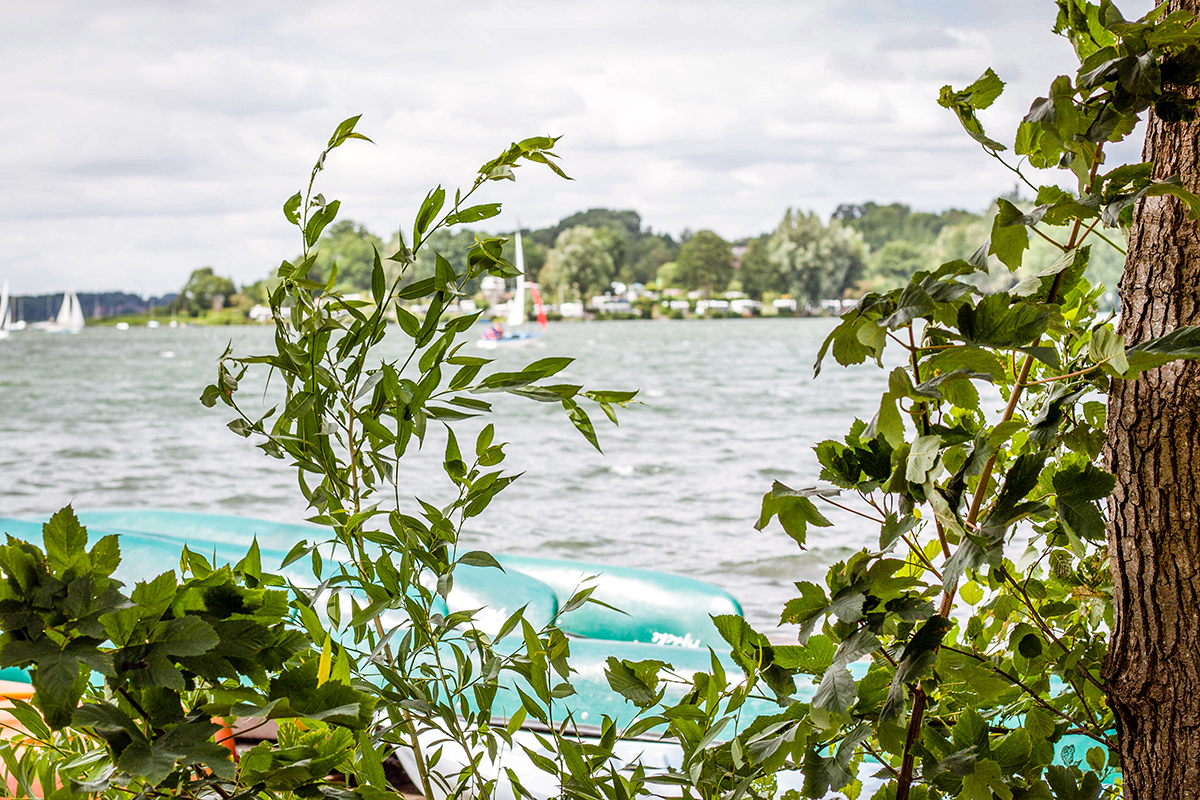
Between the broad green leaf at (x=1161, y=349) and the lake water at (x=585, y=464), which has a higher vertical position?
the broad green leaf at (x=1161, y=349)

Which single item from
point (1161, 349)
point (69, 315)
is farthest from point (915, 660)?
point (69, 315)

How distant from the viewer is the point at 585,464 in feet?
39.7

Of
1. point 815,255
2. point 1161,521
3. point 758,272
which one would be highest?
point 815,255

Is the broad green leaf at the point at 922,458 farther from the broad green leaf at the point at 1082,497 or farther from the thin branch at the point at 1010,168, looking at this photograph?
the thin branch at the point at 1010,168

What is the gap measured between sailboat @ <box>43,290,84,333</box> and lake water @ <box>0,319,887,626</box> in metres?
16.9

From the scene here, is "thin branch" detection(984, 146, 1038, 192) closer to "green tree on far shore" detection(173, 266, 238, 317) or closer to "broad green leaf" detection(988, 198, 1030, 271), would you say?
"broad green leaf" detection(988, 198, 1030, 271)

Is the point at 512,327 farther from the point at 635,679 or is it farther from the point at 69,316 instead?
the point at 69,316

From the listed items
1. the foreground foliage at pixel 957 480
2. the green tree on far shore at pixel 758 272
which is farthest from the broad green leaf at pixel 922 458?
the green tree on far shore at pixel 758 272

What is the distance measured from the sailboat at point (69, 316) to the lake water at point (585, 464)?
16906 mm

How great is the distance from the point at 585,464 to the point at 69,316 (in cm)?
4280

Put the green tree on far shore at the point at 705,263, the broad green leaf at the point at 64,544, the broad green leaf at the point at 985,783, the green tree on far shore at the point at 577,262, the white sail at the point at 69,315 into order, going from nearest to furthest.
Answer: the broad green leaf at the point at 64,544 → the broad green leaf at the point at 985,783 → the green tree on far shore at the point at 577,262 → the white sail at the point at 69,315 → the green tree on far shore at the point at 705,263

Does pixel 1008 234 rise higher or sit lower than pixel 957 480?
higher

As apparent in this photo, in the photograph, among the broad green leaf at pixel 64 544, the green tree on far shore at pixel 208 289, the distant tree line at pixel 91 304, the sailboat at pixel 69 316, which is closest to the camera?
the broad green leaf at pixel 64 544

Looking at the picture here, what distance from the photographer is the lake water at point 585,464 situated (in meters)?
7.86
